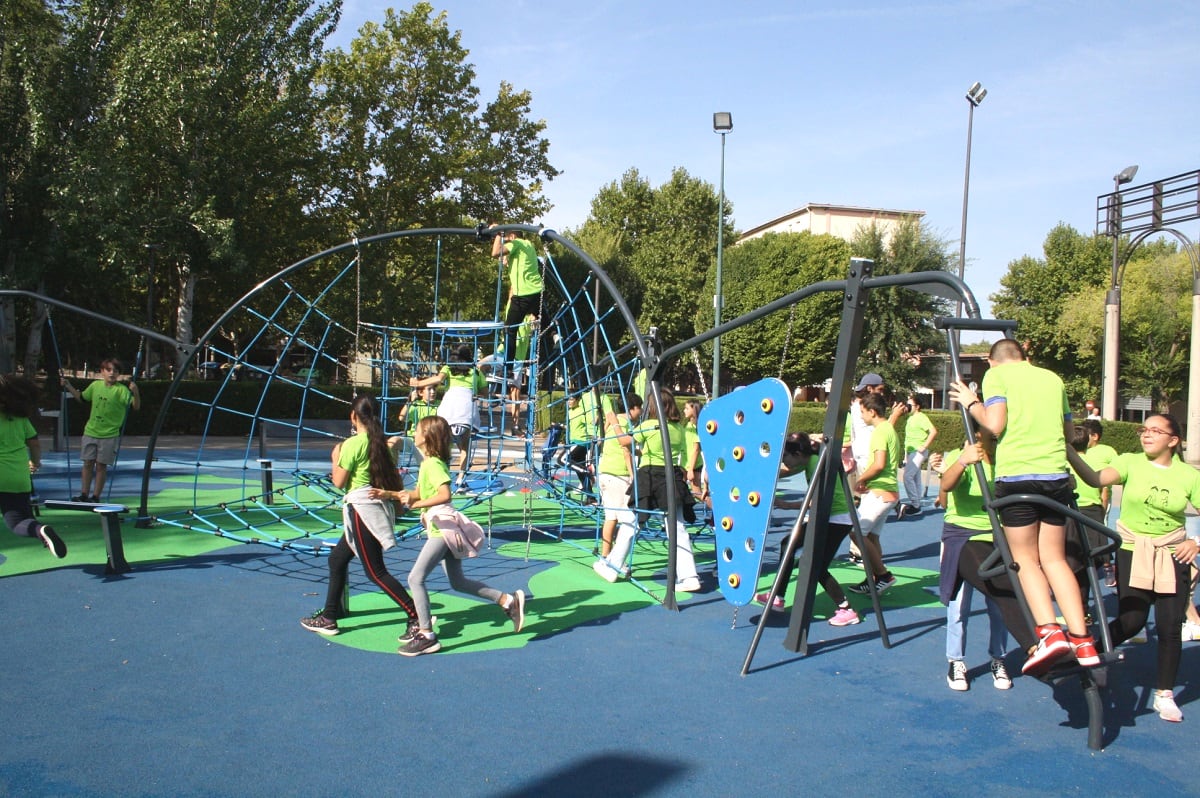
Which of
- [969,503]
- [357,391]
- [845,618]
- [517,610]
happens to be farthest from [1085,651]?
[357,391]

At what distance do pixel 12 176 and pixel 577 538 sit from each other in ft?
54.3

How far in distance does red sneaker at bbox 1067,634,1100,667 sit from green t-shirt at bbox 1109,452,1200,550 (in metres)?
0.93

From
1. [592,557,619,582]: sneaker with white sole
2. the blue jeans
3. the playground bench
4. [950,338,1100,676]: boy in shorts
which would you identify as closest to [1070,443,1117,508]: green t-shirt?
the blue jeans

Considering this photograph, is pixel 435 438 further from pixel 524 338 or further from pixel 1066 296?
pixel 1066 296

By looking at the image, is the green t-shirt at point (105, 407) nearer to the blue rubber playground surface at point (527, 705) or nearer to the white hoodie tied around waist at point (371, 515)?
the blue rubber playground surface at point (527, 705)

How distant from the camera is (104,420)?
30.6 ft

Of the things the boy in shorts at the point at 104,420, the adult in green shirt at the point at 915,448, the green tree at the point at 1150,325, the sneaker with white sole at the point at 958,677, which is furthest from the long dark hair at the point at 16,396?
the green tree at the point at 1150,325

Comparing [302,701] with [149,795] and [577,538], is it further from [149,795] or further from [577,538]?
[577,538]

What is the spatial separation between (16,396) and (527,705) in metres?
4.84

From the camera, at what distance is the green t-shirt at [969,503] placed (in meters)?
4.77

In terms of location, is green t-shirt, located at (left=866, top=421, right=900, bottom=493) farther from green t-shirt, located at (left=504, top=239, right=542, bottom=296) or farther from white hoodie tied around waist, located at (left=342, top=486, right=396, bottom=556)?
white hoodie tied around waist, located at (left=342, top=486, right=396, bottom=556)

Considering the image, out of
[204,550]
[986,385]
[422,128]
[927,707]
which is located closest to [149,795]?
[927,707]

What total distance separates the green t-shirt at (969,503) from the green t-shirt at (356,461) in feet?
11.4

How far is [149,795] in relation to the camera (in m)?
3.31
